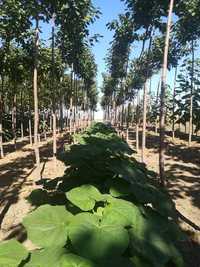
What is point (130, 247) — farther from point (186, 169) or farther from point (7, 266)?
point (186, 169)

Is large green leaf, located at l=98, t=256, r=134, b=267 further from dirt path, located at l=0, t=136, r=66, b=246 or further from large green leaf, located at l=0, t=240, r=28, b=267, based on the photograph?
dirt path, located at l=0, t=136, r=66, b=246

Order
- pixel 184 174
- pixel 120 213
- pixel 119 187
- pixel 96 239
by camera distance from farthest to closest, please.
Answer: pixel 184 174 < pixel 119 187 < pixel 120 213 < pixel 96 239

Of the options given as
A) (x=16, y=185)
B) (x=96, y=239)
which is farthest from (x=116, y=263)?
(x=16, y=185)

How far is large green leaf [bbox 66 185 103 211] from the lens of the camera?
2.69 meters

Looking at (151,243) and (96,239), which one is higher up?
(96,239)

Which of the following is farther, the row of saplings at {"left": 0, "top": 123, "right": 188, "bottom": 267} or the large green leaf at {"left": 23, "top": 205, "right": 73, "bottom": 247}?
the large green leaf at {"left": 23, "top": 205, "right": 73, "bottom": 247}

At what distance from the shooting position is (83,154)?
361 cm

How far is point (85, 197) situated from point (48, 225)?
38cm

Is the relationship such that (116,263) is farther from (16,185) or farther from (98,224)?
(16,185)

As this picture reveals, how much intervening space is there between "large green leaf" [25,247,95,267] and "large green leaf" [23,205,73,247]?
0.21ft

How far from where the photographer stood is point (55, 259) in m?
2.13

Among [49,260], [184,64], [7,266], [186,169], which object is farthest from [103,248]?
[184,64]

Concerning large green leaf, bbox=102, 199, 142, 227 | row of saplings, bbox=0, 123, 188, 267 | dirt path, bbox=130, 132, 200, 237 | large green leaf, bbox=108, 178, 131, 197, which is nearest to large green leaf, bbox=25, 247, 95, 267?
row of saplings, bbox=0, 123, 188, 267

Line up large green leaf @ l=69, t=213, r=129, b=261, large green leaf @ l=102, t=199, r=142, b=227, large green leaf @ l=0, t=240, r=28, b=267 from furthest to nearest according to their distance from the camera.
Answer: large green leaf @ l=102, t=199, r=142, b=227 → large green leaf @ l=69, t=213, r=129, b=261 → large green leaf @ l=0, t=240, r=28, b=267
